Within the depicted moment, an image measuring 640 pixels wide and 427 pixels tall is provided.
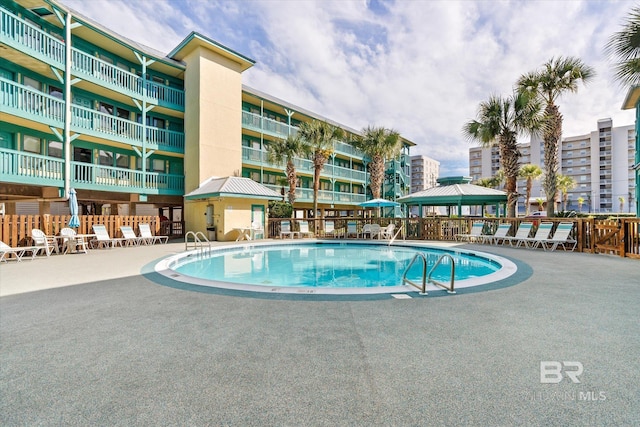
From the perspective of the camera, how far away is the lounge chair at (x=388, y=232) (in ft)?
56.4

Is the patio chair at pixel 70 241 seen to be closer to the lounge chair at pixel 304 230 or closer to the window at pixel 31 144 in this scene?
the window at pixel 31 144

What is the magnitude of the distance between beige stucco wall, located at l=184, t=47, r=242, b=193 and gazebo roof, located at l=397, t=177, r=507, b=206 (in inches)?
494

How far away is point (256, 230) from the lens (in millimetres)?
18375

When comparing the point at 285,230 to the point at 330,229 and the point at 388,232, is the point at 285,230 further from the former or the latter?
the point at 388,232

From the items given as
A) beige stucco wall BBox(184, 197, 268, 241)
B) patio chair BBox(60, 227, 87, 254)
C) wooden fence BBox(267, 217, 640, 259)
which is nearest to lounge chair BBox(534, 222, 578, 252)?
wooden fence BBox(267, 217, 640, 259)

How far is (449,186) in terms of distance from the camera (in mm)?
20031

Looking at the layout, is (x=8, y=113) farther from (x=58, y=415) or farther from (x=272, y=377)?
(x=272, y=377)

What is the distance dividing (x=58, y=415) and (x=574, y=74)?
20942 millimetres

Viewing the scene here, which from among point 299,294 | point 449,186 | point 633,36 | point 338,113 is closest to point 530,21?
point 633,36

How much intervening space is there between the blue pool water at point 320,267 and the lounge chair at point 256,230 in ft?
10.3

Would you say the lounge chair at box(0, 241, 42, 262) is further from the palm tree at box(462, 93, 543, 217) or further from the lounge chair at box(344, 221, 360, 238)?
the palm tree at box(462, 93, 543, 217)

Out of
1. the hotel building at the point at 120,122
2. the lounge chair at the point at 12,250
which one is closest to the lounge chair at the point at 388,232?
the hotel building at the point at 120,122

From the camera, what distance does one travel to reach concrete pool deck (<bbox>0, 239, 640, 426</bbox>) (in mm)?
2119

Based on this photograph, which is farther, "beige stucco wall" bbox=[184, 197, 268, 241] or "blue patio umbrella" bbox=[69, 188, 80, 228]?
"beige stucco wall" bbox=[184, 197, 268, 241]
